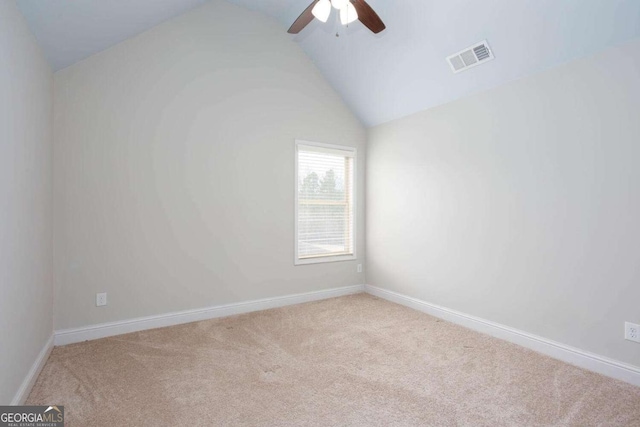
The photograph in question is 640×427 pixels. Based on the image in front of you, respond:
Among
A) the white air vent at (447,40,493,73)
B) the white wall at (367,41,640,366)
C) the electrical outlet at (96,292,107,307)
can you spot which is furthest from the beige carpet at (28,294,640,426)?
the white air vent at (447,40,493,73)

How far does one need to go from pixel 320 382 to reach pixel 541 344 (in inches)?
76.5

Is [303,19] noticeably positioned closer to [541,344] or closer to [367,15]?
[367,15]

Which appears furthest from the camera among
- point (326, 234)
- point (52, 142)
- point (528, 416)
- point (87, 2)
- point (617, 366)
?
point (326, 234)

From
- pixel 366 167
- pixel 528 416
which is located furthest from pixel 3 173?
pixel 366 167

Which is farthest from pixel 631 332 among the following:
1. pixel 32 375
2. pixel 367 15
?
pixel 32 375

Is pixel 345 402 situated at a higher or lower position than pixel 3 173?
lower

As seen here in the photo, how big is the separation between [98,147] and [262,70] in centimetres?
196

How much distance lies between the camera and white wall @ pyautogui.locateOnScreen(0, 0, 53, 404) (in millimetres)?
1800

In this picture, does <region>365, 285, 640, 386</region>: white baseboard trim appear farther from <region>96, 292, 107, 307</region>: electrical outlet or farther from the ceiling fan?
<region>96, 292, 107, 307</region>: electrical outlet

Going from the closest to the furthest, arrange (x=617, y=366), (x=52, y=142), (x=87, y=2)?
(x=87, y=2), (x=617, y=366), (x=52, y=142)

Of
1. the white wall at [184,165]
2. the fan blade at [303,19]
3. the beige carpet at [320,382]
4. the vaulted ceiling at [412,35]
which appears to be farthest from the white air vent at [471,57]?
the beige carpet at [320,382]

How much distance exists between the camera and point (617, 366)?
7.84 ft

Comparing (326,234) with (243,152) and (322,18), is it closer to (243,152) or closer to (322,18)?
(243,152)

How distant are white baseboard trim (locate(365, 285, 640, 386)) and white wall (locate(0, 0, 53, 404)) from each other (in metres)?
3.59
